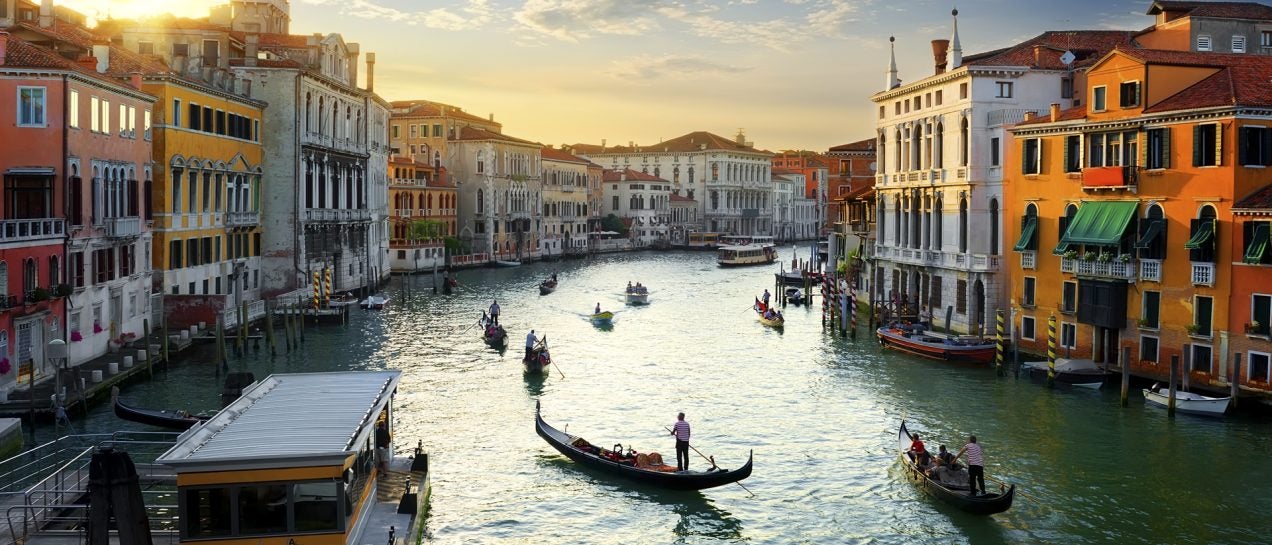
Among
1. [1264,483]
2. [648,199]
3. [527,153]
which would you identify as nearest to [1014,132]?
[1264,483]

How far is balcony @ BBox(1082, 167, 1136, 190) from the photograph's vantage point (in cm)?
2244

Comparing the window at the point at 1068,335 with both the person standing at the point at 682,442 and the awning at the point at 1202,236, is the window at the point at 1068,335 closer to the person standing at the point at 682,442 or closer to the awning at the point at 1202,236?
the awning at the point at 1202,236

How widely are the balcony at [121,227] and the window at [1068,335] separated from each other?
63.9 ft

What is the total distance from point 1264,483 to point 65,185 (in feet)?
66.3

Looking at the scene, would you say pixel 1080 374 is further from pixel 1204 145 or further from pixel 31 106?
pixel 31 106

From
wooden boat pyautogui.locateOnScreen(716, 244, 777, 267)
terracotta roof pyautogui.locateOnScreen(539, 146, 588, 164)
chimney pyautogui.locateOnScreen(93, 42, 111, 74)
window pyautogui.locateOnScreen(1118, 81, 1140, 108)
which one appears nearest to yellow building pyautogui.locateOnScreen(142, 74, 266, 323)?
chimney pyautogui.locateOnScreen(93, 42, 111, 74)

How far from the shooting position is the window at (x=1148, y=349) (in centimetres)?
2191

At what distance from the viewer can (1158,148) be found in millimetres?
22000

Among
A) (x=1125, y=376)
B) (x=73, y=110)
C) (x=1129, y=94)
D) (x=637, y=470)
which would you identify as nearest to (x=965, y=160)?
(x=1129, y=94)

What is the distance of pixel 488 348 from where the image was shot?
96.4 ft

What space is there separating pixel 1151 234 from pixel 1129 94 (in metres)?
2.88

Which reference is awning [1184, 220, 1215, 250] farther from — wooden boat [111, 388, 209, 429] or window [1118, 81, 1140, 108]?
wooden boat [111, 388, 209, 429]

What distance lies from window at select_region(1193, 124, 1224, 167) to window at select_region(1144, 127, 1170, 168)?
0.64 meters

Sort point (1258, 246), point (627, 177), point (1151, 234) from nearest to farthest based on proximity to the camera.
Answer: point (1258, 246) → point (1151, 234) → point (627, 177)
